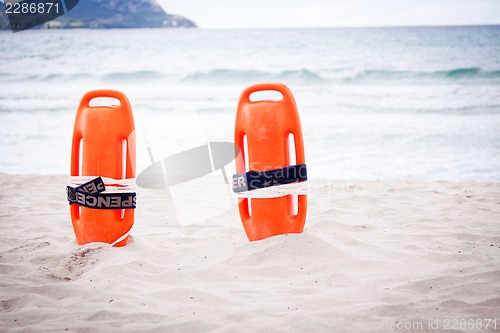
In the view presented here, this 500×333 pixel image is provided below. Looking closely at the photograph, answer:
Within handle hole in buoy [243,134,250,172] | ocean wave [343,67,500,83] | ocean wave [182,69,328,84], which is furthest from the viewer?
ocean wave [182,69,328,84]

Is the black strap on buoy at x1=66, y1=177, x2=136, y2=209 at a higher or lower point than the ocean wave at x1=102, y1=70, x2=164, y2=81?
lower

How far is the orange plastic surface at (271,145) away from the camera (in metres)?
2.95

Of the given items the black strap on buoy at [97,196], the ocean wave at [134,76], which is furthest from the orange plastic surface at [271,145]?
the ocean wave at [134,76]

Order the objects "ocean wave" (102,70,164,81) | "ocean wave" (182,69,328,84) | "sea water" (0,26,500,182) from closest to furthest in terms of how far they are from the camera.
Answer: "sea water" (0,26,500,182) → "ocean wave" (182,69,328,84) → "ocean wave" (102,70,164,81)

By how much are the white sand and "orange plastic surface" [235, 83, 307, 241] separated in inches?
4.4

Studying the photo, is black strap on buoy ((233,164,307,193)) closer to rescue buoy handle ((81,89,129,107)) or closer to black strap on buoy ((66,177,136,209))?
black strap on buoy ((66,177,136,209))

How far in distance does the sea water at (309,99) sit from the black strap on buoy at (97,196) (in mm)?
3325

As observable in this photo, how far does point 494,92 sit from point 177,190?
12623 mm

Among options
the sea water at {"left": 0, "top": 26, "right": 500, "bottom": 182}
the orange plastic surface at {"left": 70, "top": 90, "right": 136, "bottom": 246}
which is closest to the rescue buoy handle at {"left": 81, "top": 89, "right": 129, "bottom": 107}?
the orange plastic surface at {"left": 70, "top": 90, "right": 136, "bottom": 246}

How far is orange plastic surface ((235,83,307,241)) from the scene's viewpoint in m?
2.95

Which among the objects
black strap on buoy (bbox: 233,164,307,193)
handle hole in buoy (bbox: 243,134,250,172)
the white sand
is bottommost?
the white sand

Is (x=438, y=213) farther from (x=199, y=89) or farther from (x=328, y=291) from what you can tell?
(x=199, y=89)

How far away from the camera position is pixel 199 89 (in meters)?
16.9

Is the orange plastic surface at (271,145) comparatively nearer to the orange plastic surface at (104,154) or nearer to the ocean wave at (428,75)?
the orange plastic surface at (104,154)
